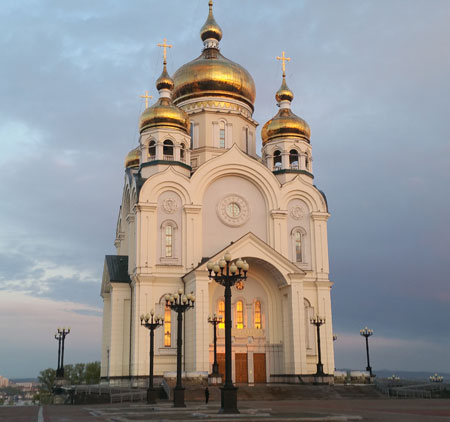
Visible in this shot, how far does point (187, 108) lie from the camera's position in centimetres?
4362

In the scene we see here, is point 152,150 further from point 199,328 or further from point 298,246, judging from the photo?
point 199,328

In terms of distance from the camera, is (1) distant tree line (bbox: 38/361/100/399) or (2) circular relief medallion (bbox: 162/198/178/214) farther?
(1) distant tree line (bbox: 38/361/100/399)

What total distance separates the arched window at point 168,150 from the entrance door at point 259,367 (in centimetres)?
1328

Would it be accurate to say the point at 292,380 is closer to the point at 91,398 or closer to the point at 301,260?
the point at 301,260

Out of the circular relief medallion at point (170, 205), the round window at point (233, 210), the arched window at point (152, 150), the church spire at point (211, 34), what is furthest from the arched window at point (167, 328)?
the church spire at point (211, 34)

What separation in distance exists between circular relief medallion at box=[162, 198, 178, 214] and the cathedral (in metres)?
0.07

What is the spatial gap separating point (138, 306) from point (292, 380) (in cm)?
953

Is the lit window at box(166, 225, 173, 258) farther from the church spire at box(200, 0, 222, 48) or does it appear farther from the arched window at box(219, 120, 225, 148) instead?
the church spire at box(200, 0, 222, 48)

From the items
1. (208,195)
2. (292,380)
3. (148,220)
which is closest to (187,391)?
(292,380)

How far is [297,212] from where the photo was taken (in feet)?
130

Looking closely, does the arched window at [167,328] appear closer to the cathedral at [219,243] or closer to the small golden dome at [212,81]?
the cathedral at [219,243]

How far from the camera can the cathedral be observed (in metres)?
34.9

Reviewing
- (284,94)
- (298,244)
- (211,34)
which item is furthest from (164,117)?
(298,244)

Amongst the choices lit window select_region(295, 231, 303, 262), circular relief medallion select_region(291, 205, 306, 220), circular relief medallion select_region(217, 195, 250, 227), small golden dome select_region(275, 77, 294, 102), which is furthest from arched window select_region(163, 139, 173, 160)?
lit window select_region(295, 231, 303, 262)
